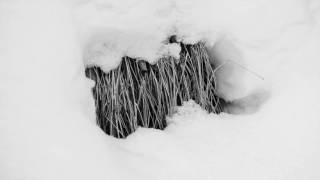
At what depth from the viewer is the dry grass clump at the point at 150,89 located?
145 centimetres

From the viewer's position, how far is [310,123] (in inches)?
54.9

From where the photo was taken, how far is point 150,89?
5.10 ft

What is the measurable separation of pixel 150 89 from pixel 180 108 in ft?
0.45

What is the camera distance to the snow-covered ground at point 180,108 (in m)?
1.14

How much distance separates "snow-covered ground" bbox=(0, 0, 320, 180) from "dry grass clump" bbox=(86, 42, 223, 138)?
0.06m

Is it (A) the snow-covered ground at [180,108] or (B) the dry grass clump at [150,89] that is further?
(B) the dry grass clump at [150,89]

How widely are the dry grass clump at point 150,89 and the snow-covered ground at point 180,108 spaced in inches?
2.2

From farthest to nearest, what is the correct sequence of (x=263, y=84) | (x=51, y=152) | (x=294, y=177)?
(x=263, y=84)
(x=294, y=177)
(x=51, y=152)

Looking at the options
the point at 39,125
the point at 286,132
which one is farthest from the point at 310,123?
the point at 39,125

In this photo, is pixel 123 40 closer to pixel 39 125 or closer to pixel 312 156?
pixel 39 125

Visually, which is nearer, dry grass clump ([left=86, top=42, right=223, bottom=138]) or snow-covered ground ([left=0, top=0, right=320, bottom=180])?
snow-covered ground ([left=0, top=0, right=320, bottom=180])

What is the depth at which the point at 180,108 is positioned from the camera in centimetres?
156

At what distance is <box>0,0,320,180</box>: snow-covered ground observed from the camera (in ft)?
3.75

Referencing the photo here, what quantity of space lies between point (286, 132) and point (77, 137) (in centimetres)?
71
